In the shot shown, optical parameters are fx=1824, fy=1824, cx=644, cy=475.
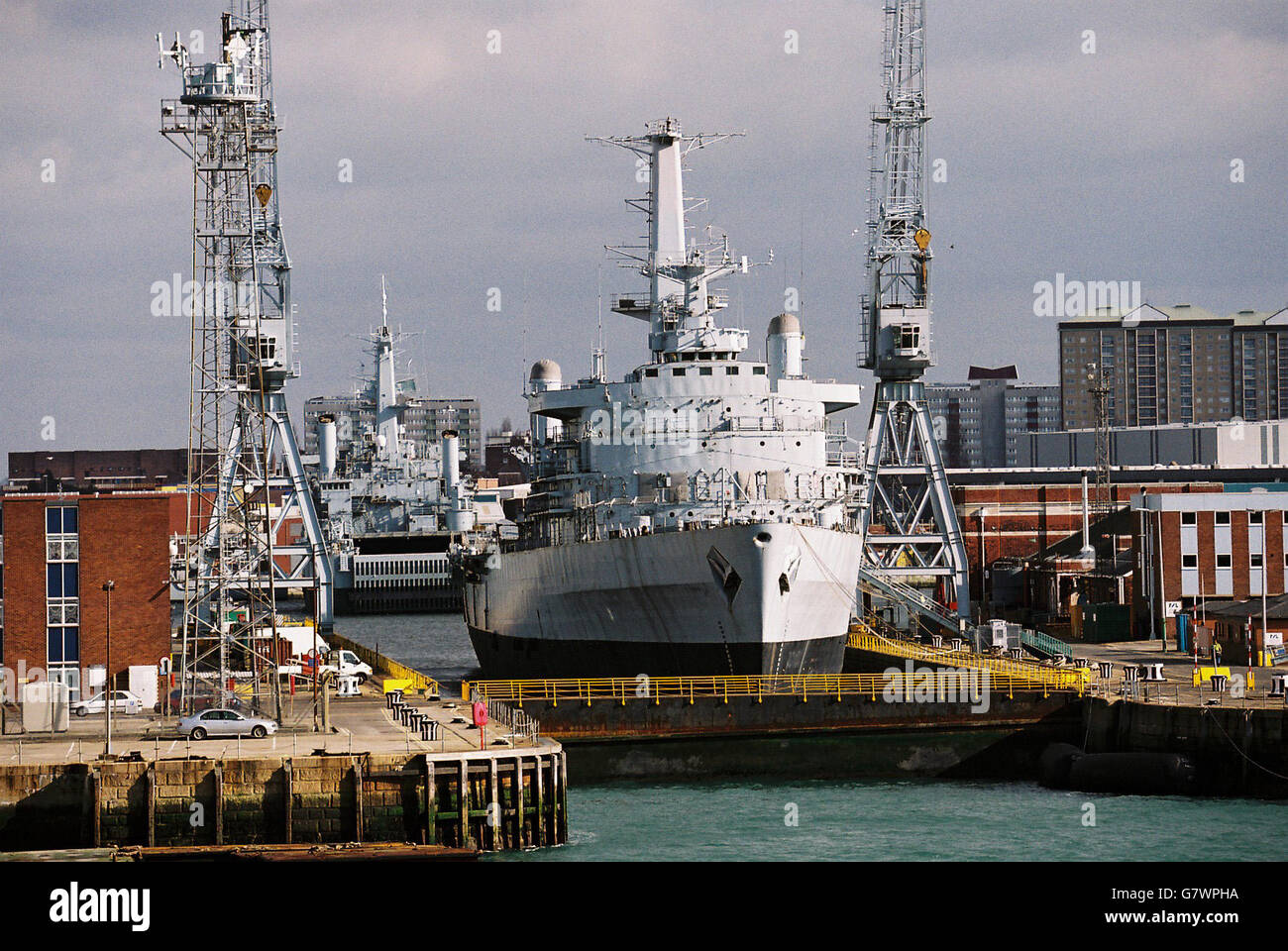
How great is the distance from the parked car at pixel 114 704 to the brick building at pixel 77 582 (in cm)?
88

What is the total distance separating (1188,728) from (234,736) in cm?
2243

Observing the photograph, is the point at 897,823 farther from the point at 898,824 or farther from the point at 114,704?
the point at 114,704

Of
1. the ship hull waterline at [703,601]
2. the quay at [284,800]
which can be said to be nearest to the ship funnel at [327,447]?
the ship hull waterline at [703,601]

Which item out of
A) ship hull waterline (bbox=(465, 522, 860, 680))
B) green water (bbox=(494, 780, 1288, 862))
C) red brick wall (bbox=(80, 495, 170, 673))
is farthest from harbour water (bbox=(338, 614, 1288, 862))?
red brick wall (bbox=(80, 495, 170, 673))

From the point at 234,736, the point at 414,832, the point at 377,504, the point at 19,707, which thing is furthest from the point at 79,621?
the point at 377,504

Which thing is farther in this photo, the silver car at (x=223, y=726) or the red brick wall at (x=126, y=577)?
the red brick wall at (x=126, y=577)

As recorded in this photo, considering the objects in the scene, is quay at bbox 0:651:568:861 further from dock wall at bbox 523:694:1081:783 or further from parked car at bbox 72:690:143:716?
dock wall at bbox 523:694:1081:783

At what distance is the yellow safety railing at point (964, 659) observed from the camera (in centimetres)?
5006

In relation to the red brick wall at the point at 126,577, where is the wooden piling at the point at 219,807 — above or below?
below

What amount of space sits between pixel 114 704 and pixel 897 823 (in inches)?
799

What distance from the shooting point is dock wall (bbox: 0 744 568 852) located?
35344mm

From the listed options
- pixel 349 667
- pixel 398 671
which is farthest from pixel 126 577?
pixel 398 671

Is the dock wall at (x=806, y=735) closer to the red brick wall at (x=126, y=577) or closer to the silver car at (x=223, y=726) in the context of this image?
the silver car at (x=223, y=726)

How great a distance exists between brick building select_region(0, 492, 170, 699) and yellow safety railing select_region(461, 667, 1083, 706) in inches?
359
